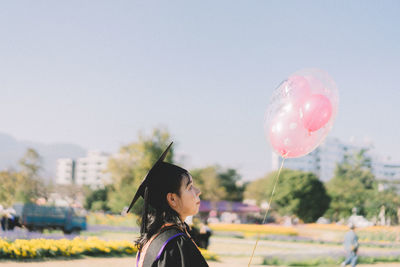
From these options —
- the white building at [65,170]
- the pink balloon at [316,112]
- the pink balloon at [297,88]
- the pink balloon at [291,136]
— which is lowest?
the white building at [65,170]

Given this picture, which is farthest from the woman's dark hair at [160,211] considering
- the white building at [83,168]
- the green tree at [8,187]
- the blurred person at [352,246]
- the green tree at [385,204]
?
the white building at [83,168]

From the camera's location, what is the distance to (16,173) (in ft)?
137

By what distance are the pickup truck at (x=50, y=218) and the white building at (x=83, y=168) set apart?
5209 inches

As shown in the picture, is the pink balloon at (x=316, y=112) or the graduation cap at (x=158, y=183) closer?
the graduation cap at (x=158, y=183)

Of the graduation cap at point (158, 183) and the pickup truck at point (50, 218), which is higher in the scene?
the graduation cap at point (158, 183)

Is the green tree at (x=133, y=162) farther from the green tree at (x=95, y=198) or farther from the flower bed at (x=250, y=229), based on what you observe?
the green tree at (x=95, y=198)

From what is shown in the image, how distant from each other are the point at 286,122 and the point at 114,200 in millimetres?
35952

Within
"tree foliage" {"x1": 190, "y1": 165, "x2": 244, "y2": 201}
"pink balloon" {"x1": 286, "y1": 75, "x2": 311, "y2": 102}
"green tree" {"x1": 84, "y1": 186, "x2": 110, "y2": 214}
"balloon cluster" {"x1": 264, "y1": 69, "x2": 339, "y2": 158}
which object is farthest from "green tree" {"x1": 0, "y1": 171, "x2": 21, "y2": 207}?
"pink balloon" {"x1": 286, "y1": 75, "x2": 311, "y2": 102}

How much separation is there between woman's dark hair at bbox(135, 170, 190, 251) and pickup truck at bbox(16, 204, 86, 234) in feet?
62.1

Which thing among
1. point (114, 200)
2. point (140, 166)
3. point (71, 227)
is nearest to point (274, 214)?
point (114, 200)

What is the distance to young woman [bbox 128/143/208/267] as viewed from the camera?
7.58 feet

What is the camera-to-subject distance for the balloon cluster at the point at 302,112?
14.8 feet

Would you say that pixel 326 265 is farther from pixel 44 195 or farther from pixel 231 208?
pixel 231 208

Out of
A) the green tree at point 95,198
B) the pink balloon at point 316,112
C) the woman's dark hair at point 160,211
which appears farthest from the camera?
the green tree at point 95,198
